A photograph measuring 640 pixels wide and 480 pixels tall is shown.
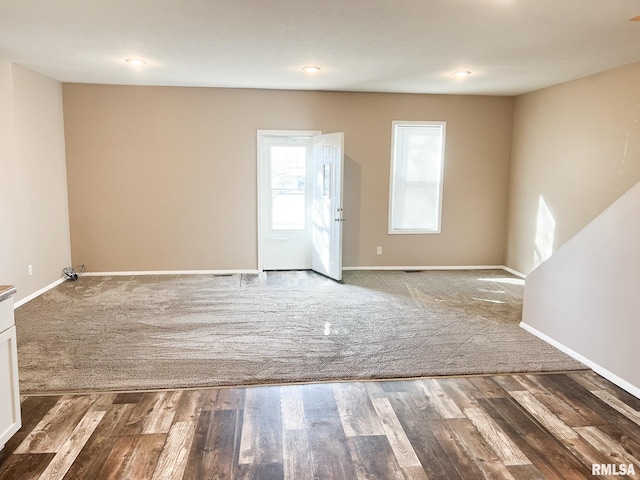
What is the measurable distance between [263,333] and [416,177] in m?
3.65

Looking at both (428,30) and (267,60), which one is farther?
(267,60)

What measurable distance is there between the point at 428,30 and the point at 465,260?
4.13m

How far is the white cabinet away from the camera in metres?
2.32

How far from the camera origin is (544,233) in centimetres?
595

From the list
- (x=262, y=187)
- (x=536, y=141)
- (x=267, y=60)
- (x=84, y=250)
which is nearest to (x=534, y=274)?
(x=536, y=141)

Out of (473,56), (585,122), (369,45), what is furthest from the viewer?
(585,122)

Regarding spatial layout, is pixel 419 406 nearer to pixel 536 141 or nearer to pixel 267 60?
pixel 267 60

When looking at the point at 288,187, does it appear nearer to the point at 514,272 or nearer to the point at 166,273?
the point at 166,273

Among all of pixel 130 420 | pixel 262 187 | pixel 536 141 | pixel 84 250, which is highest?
pixel 536 141

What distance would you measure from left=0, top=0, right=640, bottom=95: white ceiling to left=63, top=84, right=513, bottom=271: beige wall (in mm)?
650

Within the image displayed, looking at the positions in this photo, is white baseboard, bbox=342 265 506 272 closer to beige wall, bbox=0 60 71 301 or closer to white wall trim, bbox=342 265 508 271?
white wall trim, bbox=342 265 508 271

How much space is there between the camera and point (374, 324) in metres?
4.37

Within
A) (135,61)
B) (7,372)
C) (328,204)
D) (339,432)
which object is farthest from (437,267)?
(7,372)

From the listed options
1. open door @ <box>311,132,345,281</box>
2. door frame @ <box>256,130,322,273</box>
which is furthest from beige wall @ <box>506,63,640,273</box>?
door frame @ <box>256,130,322,273</box>
